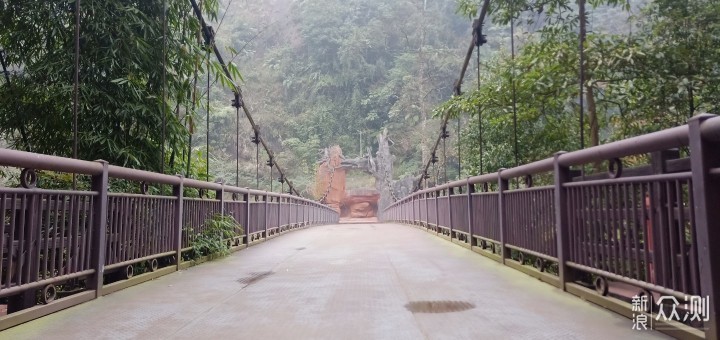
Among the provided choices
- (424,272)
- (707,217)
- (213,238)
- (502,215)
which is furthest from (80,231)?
(502,215)

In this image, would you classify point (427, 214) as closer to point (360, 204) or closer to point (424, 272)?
point (424, 272)

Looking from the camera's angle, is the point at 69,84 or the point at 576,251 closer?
the point at 576,251

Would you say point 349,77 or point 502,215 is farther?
point 349,77

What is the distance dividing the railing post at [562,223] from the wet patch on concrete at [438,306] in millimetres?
565

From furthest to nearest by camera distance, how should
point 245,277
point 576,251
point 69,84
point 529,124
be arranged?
point 529,124
point 69,84
point 245,277
point 576,251

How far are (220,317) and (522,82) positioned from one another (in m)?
4.61

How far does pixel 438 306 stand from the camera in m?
2.11

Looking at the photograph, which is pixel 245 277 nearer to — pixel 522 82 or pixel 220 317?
pixel 220 317

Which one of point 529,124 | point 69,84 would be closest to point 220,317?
point 69,84

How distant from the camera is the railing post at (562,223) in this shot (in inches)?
92.0

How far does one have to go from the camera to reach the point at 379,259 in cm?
394

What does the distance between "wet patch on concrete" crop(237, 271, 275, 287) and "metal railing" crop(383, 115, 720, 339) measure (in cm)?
169

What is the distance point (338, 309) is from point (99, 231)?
123 cm

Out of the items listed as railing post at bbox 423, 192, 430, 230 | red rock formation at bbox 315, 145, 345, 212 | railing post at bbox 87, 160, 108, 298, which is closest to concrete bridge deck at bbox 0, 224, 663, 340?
railing post at bbox 87, 160, 108, 298
